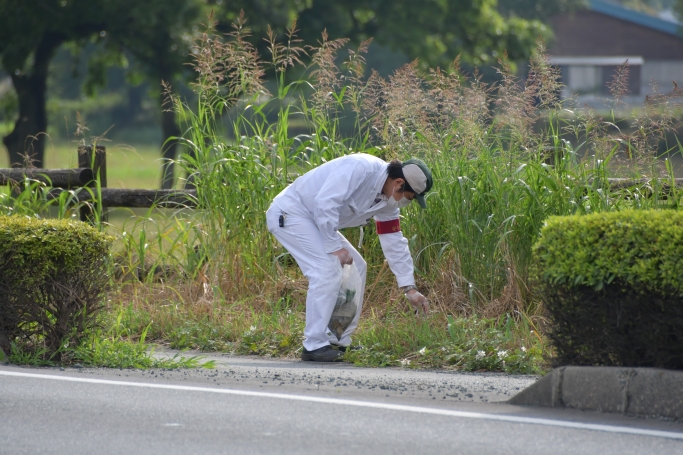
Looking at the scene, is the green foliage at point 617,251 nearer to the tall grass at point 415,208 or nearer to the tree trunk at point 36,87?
the tall grass at point 415,208

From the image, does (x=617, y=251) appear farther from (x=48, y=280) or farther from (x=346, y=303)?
(x=48, y=280)

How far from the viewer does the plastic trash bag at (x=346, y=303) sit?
743 cm

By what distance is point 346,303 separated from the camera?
743 cm

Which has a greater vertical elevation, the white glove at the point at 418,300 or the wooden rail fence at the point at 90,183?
the wooden rail fence at the point at 90,183

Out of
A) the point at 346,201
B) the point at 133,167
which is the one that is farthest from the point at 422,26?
the point at 133,167

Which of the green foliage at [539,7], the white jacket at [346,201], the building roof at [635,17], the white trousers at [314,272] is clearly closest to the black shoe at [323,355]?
the white trousers at [314,272]

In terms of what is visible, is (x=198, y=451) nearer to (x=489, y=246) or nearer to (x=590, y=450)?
(x=590, y=450)

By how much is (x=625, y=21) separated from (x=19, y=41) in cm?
3025

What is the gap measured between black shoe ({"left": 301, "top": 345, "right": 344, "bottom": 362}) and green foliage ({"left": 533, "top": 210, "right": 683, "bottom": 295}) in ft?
6.43

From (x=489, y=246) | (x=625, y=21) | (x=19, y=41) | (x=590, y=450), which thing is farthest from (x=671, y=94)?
(x=625, y=21)

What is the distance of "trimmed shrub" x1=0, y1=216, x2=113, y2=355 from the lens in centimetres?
665

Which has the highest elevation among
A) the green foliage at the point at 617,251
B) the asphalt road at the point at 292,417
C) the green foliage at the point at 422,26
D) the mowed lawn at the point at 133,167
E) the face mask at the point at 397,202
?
the green foliage at the point at 422,26

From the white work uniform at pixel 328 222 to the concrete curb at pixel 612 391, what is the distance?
191 cm

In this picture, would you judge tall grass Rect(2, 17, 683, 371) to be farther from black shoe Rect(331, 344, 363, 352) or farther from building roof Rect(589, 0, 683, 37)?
building roof Rect(589, 0, 683, 37)
